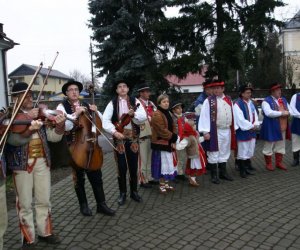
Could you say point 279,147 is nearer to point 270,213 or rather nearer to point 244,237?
point 270,213

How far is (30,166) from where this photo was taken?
14.3 feet

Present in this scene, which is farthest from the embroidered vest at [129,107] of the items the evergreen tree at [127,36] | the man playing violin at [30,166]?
the evergreen tree at [127,36]

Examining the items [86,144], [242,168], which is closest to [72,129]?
[86,144]

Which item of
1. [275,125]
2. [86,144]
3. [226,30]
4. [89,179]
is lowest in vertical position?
[89,179]

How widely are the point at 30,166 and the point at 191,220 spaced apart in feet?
7.54

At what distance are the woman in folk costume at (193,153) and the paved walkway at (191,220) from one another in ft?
0.94

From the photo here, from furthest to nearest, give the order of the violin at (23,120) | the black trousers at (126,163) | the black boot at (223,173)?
the black boot at (223,173) → the black trousers at (126,163) → the violin at (23,120)

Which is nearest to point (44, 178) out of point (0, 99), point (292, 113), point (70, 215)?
point (70, 215)

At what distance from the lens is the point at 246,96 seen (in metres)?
8.08

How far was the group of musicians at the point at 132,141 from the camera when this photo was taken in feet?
14.2

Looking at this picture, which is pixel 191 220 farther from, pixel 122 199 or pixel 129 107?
pixel 129 107

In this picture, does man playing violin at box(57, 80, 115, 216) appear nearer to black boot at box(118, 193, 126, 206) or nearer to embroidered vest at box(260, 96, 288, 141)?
black boot at box(118, 193, 126, 206)

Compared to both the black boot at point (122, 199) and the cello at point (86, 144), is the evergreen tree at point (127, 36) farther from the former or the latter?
the cello at point (86, 144)

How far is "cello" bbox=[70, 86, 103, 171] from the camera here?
5.11 metres
